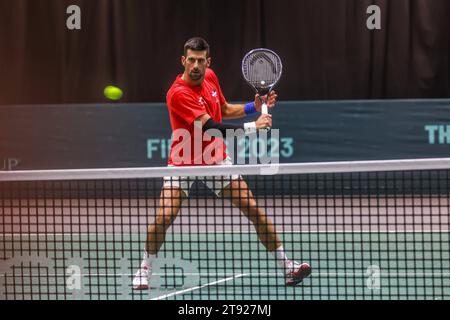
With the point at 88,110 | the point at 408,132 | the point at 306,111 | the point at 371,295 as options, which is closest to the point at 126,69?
the point at 88,110

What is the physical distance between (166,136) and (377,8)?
2898 mm

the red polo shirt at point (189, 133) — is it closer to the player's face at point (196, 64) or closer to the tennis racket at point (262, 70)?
the player's face at point (196, 64)

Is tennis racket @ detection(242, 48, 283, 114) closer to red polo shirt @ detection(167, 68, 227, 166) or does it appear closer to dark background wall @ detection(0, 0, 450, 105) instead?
red polo shirt @ detection(167, 68, 227, 166)

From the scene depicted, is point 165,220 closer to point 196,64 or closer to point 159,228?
point 159,228

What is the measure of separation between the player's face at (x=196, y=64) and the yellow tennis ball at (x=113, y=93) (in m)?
5.36

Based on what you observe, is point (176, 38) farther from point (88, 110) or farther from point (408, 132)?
point (408, 132)

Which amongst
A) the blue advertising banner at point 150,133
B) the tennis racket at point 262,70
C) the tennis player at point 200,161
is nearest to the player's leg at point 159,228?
the tennis player at point 200,161

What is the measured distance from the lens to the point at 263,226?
5.42m

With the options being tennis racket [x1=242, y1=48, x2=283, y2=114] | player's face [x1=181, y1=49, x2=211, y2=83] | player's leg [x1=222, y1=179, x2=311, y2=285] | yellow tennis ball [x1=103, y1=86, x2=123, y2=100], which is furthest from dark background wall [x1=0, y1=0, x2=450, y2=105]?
player's leg [x1=222, y1=179, x2=311, y2=285]

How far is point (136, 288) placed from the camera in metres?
5.24

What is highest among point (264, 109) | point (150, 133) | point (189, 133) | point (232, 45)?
point (232, 45)

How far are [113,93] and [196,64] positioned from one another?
5427 mm

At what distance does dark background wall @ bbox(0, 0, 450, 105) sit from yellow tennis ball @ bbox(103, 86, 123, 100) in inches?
2.9

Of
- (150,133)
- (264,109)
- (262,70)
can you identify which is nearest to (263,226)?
(264,109)
